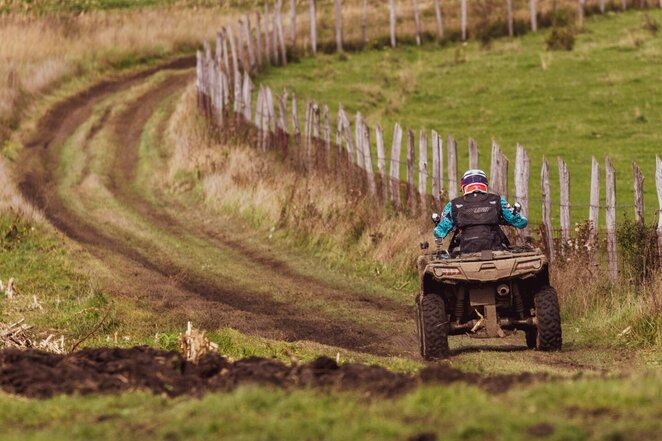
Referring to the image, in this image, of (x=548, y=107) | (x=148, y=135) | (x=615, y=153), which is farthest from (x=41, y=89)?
(x=615, y=153)

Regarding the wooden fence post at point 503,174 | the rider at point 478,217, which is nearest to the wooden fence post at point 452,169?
the wooden fence post at point 503,174

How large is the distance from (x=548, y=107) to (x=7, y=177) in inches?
516

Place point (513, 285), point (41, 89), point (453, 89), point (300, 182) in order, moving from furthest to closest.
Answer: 1. point (41, 89)
2. point (453, 89)
3. point (300, 182)
4. point (513, 285)

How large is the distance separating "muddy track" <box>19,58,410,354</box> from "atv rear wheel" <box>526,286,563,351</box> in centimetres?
167

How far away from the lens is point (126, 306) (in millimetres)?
16500

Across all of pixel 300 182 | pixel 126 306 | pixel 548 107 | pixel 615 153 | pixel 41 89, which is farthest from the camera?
pixel 41 89

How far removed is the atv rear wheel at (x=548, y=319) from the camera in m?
13.5

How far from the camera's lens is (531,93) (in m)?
34.0

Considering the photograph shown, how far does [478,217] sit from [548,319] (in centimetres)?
128

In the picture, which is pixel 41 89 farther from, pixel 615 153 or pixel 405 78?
pixel 615 153

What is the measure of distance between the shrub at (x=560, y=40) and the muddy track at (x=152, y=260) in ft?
36.7

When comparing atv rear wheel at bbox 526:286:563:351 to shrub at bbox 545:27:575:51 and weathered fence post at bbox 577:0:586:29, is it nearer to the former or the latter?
shrub at bbox 545:27:575:51

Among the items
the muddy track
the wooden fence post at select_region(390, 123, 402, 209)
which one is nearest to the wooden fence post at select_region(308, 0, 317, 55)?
the muddy track

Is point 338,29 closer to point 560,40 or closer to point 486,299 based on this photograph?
point 560,40
